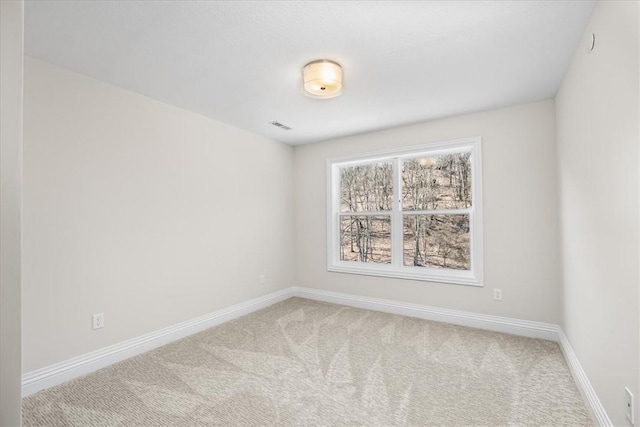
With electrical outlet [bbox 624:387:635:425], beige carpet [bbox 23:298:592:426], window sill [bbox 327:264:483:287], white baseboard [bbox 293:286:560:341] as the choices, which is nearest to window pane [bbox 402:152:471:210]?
window sill [bbox 327:264:483:287]

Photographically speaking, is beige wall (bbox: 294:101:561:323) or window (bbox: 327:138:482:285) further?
window (bbox: 327:138:482:285)

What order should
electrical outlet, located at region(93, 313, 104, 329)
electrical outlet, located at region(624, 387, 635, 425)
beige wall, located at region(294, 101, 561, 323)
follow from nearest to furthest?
1. electrical outlet, located at region(624, 387, 635, 425)
2. electrical outlet, located at region(93, 313, 104, 329)
3. beige wall, located at region(294, 101, 561, 323)

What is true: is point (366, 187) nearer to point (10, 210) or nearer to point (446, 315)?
point (446, 315)

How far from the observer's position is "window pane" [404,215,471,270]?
372 centimetres

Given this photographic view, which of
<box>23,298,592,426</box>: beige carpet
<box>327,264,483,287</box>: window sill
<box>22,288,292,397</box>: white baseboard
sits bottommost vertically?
<box>23,298,592,426</box>: beige carpet

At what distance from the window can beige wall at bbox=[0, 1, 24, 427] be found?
3.59 meters

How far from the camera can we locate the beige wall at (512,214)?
310 centimetres

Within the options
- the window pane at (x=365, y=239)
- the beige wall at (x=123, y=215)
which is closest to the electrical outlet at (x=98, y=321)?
the beige wall at (x=123, y=215)

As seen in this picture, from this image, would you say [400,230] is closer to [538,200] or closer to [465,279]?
[465,279]

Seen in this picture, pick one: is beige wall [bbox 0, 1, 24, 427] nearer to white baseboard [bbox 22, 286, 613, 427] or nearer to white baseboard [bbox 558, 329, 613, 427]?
white baseboard [bbox 22, 286, 613, 427]

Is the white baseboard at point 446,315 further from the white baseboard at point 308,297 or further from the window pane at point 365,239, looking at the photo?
the window pane at point 365,239

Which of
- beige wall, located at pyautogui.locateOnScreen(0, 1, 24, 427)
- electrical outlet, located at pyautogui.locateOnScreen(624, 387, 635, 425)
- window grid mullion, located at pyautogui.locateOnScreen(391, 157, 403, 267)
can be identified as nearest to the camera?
beige wall, located at pyautogui.locateOnScreen(0, 1, 24, 427)

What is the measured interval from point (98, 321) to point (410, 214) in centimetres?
339

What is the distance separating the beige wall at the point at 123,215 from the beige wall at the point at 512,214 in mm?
2049
